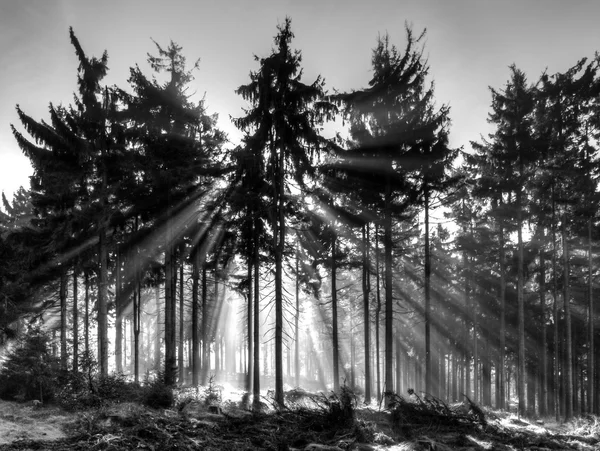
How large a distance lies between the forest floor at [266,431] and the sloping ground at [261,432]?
0.7 inches

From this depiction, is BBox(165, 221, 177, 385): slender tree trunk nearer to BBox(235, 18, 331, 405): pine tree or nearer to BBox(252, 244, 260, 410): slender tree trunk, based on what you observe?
BBox(252, 244, 260, 410): slender tree trunk

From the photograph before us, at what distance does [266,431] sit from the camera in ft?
27.1

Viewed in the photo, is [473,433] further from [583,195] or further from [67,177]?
[67,177]

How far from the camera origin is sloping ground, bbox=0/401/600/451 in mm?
6910

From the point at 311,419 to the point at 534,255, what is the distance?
54.3 ft

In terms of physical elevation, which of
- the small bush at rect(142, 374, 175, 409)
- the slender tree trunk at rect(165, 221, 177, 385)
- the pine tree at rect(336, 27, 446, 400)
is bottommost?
the small bush at rect(142, 374, 175, 409)

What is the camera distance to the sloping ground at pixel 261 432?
691 centimetres

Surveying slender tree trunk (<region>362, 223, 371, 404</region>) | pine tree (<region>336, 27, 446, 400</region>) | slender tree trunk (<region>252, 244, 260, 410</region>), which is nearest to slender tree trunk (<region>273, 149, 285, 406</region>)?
slender tree trunk (<region>252, 244, 260, 410</region>)

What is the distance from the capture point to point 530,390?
31.4 meters

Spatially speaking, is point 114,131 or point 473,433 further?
point 114,131

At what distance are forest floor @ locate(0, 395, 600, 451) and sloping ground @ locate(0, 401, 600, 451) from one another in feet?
0.06

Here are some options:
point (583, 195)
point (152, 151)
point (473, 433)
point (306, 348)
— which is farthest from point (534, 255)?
point (306, 348)

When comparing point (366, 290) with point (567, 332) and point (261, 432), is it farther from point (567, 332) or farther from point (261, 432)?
point (261, 432)

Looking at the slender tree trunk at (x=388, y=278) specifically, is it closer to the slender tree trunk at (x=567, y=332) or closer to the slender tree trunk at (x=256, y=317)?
the slender tree trunk at (x=256, y=317)
